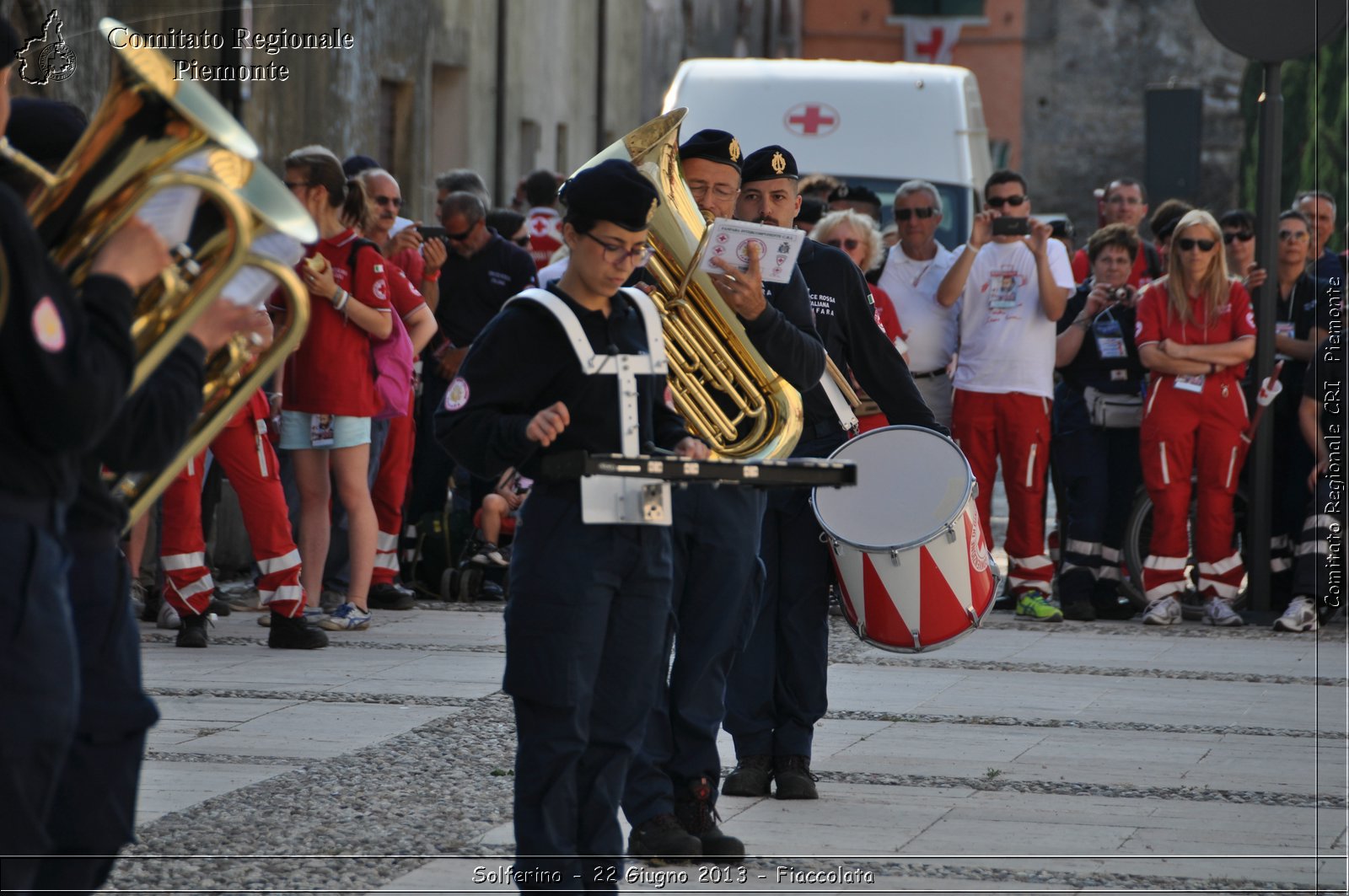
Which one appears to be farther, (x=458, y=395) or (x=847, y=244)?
(x=847, y=244)

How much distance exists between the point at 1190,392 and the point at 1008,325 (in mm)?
983

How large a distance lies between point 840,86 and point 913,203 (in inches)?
163

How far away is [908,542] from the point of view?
6145 millimetres

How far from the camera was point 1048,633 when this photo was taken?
1012cm

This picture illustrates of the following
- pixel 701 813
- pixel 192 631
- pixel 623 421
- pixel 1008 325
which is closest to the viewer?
pixel 623 421

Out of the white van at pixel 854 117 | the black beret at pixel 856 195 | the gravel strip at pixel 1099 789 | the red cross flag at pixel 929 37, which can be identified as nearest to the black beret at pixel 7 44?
the gravel strip at pixel 1099 789

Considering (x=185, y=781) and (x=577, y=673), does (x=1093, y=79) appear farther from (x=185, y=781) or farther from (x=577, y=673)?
(x=577, y=673)

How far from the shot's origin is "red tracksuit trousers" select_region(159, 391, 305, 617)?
873 cm

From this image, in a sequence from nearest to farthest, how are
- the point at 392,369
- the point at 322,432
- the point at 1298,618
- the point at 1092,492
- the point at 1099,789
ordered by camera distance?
1. the point at 1099,789
2. the point at 322,432
3. the point at 392,369
4. the point at 1298,618
5. the point at 1092,492

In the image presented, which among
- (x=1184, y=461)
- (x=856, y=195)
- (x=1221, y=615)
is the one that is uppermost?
(x=856, y=195)

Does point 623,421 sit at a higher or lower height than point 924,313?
higher

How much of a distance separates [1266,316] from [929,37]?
2825 cm

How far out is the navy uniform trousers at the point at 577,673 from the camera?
446 cm

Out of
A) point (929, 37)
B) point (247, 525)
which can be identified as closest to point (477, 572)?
point (247, 525)
